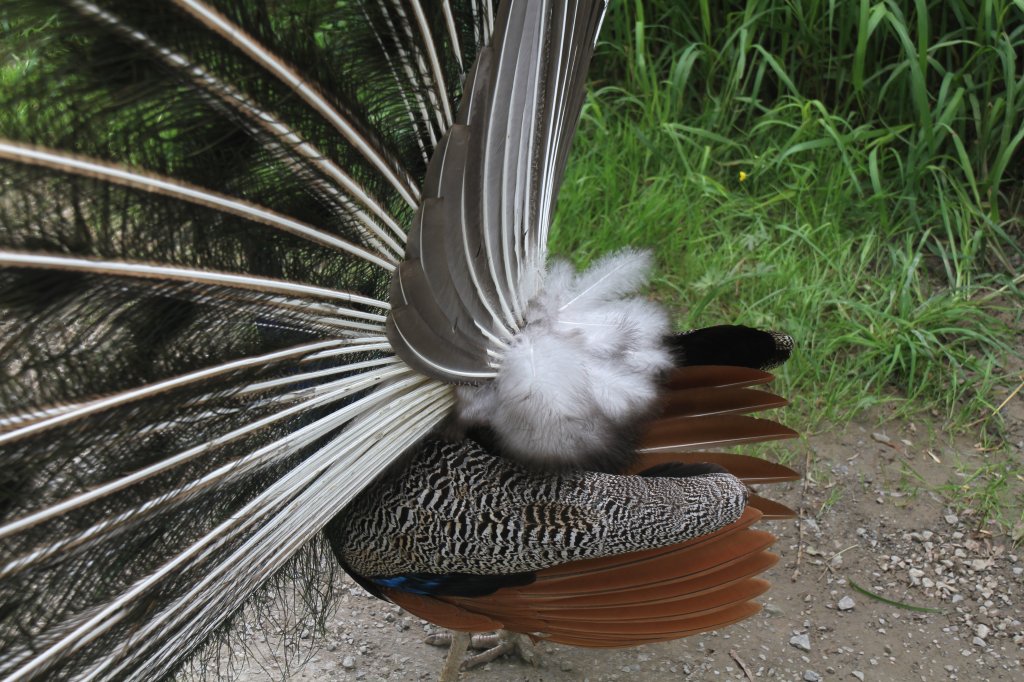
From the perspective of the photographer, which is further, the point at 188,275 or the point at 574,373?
the point at 574,373

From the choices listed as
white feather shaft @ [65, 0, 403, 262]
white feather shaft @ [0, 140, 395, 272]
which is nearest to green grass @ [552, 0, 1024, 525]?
white feather shaft @ [65, 0, 403, 262]

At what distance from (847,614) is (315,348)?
6.95 feet

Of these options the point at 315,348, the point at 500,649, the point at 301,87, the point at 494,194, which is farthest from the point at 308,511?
the point at 500,649

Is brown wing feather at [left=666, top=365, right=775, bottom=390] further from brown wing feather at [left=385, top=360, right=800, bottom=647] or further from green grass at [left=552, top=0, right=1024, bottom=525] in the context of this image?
green grass at [left=552, top=0, right=1024, bottom=525]

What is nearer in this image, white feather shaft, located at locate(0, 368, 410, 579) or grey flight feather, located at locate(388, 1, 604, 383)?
white feather shaft, located at locate(0, 368, 410, 579)

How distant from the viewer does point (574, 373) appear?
93.6 inches

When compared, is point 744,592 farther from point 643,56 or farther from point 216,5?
point 643,56

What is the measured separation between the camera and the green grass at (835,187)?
13.0 feet

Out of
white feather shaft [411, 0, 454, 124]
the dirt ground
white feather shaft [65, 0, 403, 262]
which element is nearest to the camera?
white feather shaft [65, 0, 403, 262]

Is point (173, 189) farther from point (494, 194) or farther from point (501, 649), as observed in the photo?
point (501, 649)

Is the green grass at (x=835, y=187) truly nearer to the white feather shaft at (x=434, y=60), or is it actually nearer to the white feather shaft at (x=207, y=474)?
the white feather shaft at (x=434, y=60)

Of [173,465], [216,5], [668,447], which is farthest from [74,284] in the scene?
[668,447]

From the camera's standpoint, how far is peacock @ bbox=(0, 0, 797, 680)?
1850 millimetres

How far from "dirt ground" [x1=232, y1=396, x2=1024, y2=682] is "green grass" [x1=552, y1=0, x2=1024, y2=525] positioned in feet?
0.85
